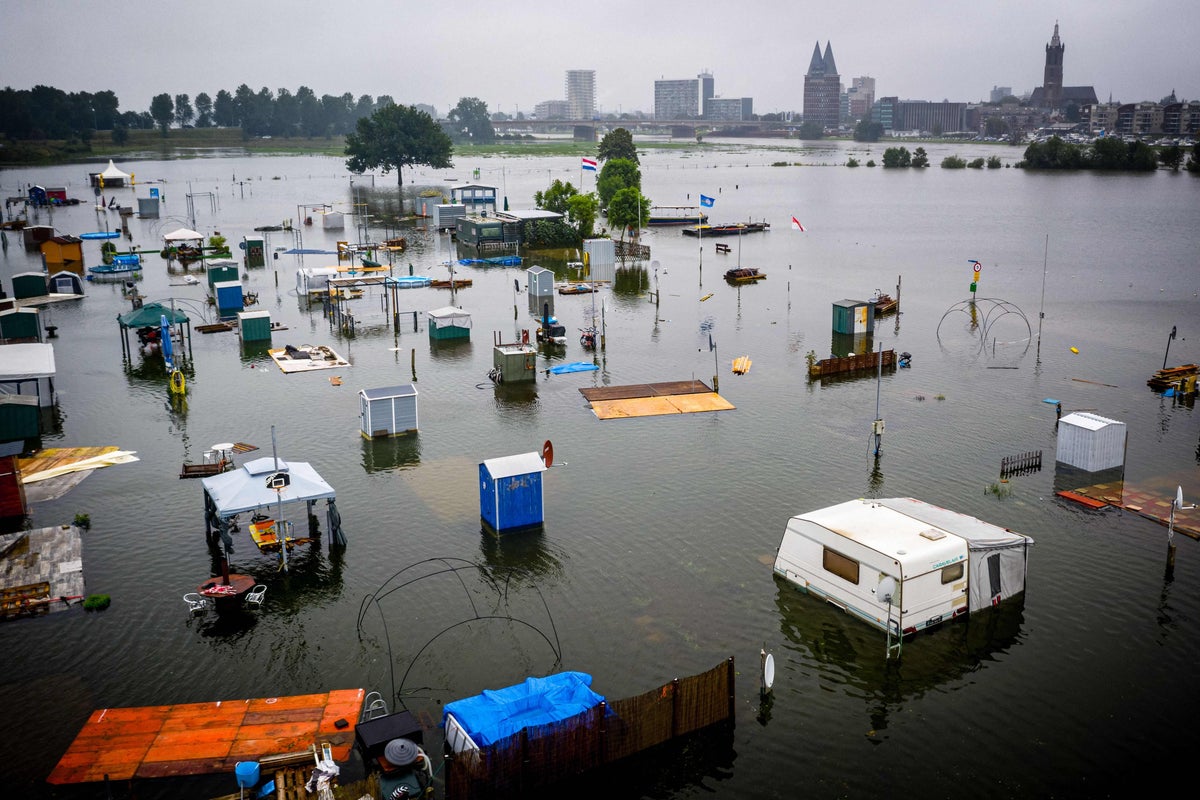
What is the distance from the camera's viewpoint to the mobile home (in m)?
22.4

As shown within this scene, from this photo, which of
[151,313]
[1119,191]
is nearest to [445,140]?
[1119,191]

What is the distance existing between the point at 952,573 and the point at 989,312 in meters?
46.5

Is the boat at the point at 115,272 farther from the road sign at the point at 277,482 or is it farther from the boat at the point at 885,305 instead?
the road sign at the point at 277,482

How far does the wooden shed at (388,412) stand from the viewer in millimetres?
37141

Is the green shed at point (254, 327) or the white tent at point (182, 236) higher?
the white tent at point (182, 236)

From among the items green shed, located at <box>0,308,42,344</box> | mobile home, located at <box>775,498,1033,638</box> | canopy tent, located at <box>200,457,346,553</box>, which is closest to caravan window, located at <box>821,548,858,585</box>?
mobile home, located at <box>775,498,1033,638</box>

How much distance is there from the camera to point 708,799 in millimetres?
17781

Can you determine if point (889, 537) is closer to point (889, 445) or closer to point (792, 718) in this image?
point (792, 718)

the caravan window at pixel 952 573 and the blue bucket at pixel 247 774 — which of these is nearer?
the blue bucket at pixel 247 774

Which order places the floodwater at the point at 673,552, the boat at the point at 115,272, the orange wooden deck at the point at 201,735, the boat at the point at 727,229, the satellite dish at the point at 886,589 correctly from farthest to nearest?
the boat at the point at 727,229 < the boat at the point at 115,272 < the satellite dish at the point at 886,589 < the floodwater at the point at 673,552 < the orange wooden deck at the point at 201,735

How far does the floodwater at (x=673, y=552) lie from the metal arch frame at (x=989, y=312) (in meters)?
0.79

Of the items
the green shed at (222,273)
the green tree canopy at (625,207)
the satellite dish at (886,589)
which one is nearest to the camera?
the satellite dish at (886,589)

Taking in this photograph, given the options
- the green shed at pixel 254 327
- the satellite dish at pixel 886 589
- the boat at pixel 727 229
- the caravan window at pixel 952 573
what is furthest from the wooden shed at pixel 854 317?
the boat at pixel 727 229

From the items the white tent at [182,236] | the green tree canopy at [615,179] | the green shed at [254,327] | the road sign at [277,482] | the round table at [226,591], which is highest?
the green tree canopy at [615,179]
